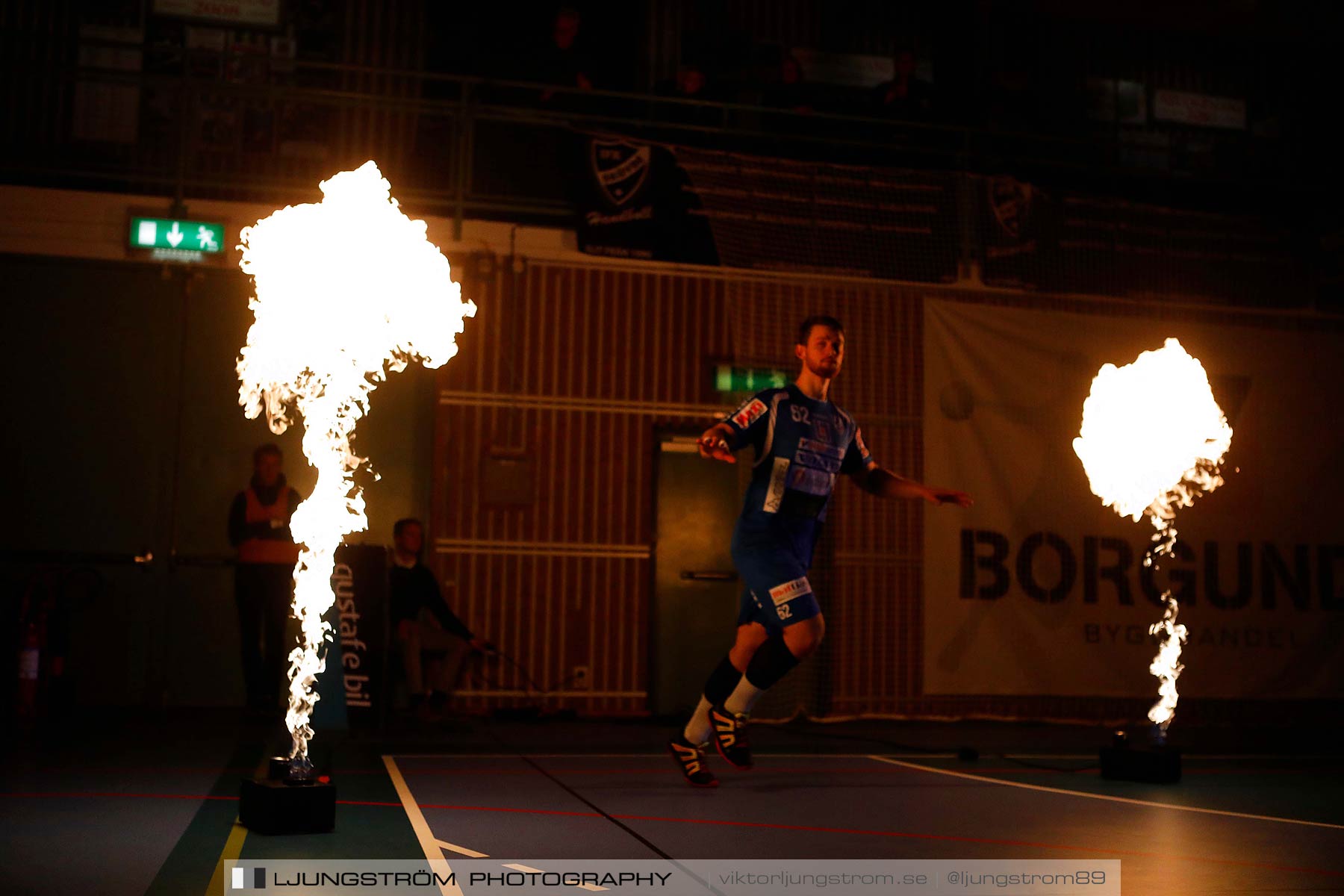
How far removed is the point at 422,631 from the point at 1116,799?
226 inches

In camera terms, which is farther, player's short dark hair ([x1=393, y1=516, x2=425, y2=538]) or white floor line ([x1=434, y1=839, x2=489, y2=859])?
player's short dark hair ([x1=393, y1=516, x2=425, y2=538])

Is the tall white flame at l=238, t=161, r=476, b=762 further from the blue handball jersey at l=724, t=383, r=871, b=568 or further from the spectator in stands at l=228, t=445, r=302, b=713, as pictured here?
the spectator in stands at l=228, t=445, r=302, b=713

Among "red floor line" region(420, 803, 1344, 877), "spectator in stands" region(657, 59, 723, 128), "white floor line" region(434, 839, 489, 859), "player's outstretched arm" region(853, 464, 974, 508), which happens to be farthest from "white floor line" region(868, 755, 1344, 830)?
"spectator in stands" region(657, 59, 723, 128)

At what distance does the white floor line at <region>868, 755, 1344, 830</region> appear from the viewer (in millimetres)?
5247

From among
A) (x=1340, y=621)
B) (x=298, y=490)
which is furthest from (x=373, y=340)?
(x=1340, y=621)

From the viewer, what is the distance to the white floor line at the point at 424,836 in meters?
3.44

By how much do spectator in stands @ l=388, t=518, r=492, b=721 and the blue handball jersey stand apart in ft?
13.6

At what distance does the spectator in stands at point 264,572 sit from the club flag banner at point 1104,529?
17.9 feet

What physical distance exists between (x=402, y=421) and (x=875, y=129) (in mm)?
5552

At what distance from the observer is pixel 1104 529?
38.2 ft

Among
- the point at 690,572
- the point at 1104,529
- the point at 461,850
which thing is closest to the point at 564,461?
the point at 690,572

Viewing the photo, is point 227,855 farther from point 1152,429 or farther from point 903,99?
point 903,99

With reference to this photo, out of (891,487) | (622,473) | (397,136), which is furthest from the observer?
(397,136)

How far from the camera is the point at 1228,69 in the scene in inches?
596
